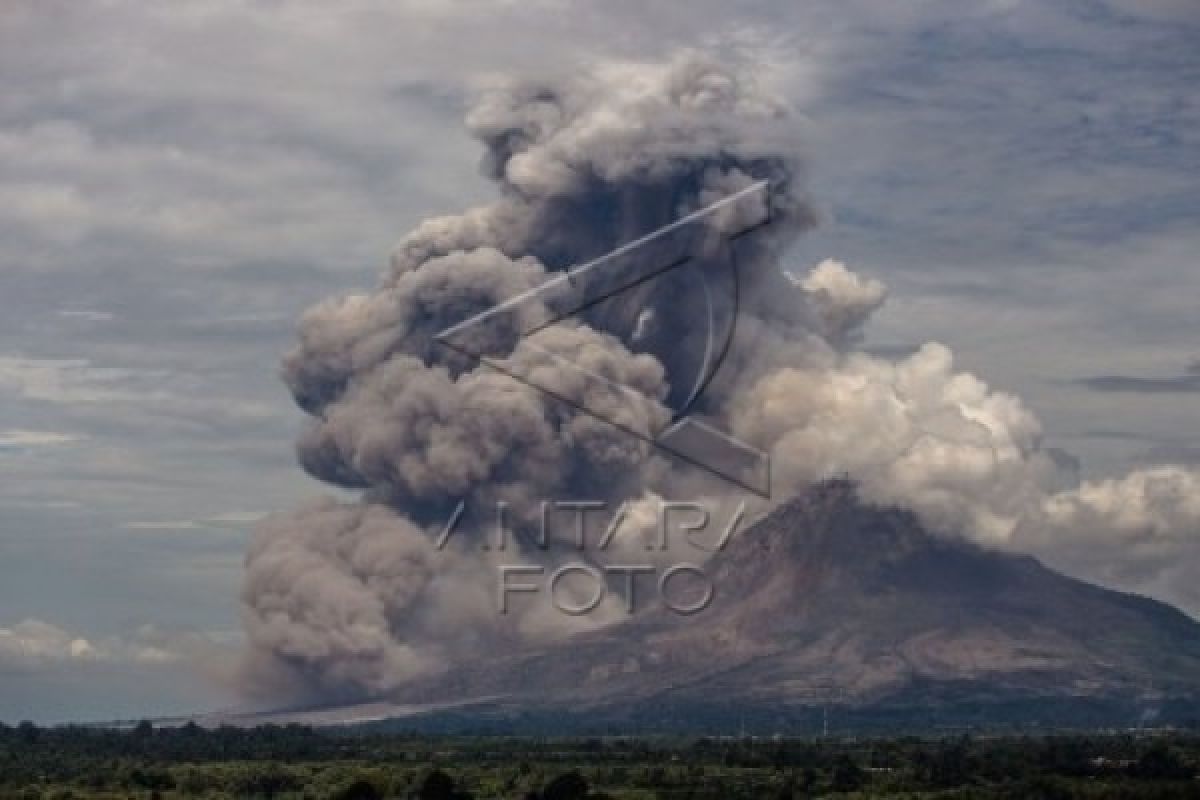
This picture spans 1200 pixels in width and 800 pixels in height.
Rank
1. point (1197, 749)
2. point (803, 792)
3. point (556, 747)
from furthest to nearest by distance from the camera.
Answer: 1. point (556, 747)
2. point (1197, 749)
3. point (803, 792)

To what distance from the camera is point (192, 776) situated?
350 ft

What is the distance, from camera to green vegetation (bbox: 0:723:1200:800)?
9562cm

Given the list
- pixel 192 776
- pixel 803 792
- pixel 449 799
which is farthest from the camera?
pixel 192 776

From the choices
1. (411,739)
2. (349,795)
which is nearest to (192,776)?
(349,795)

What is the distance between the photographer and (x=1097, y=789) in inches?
3782

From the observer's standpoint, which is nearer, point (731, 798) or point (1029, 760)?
point (731, 798)

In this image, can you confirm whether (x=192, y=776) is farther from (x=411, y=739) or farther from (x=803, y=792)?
(x=411, y=739)

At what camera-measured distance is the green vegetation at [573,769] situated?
95625 millimetres

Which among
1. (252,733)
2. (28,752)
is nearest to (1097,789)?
(28,752)

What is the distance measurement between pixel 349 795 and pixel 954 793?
92.4ft

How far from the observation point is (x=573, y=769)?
116188 mm

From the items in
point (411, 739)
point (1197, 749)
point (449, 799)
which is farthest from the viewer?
point (411, 739)

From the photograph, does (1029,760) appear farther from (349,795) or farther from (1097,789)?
(349,795)

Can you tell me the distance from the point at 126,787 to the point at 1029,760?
55166mm
